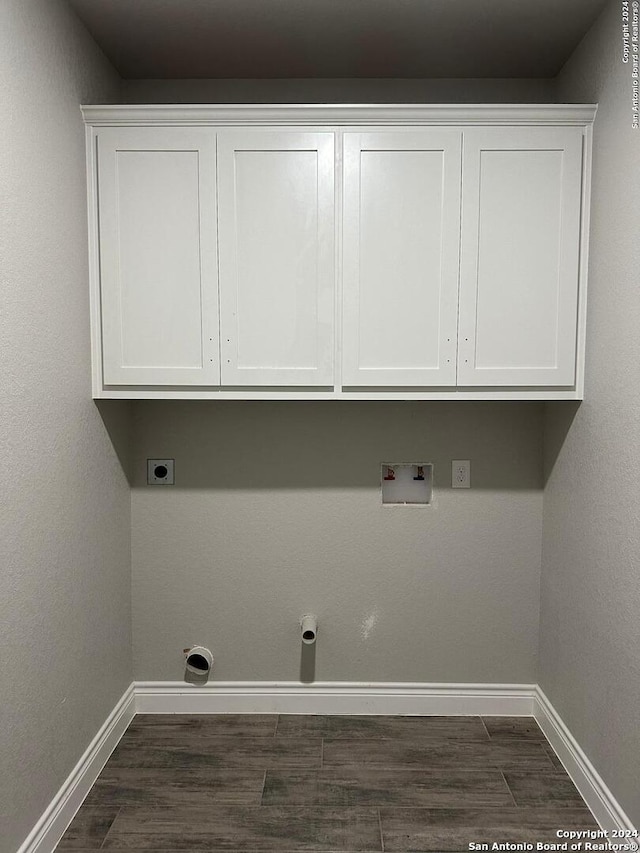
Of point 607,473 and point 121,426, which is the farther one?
point 121,426

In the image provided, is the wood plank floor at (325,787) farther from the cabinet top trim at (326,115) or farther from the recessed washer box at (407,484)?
the cabinet top trim at (326,115)

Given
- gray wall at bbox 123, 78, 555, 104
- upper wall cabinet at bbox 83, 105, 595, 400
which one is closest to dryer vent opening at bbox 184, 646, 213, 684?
upper wall cabinet at bbox 83, 105, 595, 400

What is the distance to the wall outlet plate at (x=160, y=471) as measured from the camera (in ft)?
8.57

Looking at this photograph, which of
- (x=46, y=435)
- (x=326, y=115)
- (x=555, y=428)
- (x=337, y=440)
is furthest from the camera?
(x=337, y=440)

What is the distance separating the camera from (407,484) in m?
2.62

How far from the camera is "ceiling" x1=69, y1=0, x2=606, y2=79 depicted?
1989 millimetres

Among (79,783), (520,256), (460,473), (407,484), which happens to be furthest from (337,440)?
(79,783)

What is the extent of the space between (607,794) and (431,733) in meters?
0.72

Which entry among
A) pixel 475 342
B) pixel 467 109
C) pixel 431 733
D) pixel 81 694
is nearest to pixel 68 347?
pixel 81 694

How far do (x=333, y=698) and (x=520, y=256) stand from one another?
1.95m

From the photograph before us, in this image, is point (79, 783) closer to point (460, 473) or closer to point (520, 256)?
point (460, 473)

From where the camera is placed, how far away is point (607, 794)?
1.94 m

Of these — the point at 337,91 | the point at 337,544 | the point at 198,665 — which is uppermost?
the point at 337,91

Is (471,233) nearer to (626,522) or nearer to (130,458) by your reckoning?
(626,522)
